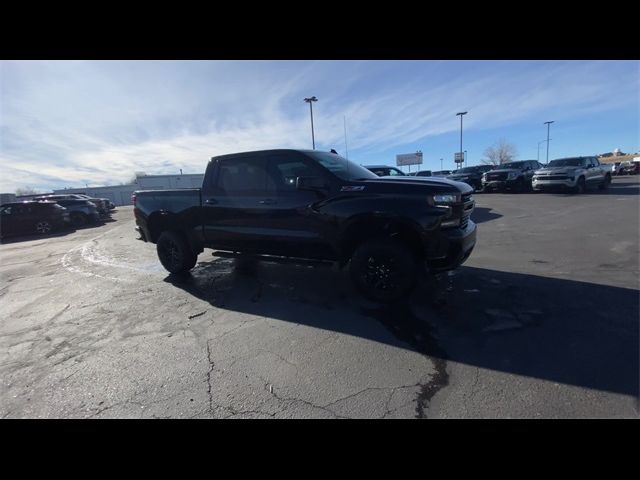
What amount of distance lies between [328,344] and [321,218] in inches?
69.7

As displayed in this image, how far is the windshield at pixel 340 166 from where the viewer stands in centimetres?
455

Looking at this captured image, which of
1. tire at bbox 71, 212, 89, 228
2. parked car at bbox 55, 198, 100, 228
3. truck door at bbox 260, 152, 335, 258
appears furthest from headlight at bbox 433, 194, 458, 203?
tire at bbox 71, 212, 89, 228

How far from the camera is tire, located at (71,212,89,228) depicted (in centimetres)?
1817

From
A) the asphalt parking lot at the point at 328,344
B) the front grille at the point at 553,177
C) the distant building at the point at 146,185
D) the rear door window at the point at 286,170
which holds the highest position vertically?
the distant building at the point at 146,185

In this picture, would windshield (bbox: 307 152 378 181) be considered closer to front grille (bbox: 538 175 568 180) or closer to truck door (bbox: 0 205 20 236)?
front grille (bbox: 538 175 568 180)

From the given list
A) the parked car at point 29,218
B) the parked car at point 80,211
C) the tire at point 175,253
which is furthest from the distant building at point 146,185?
the tire at point 175,253

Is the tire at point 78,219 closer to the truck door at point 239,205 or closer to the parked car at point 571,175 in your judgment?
the truck door at point 239,205

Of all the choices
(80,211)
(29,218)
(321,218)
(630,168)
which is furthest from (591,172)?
(630,168)

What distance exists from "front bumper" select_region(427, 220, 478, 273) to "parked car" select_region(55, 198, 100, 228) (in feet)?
68.5

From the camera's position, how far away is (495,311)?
3725 millimetres

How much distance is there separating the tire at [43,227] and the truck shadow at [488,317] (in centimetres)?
1547

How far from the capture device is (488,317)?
3594 mm

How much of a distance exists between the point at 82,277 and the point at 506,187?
21309 millimetres
